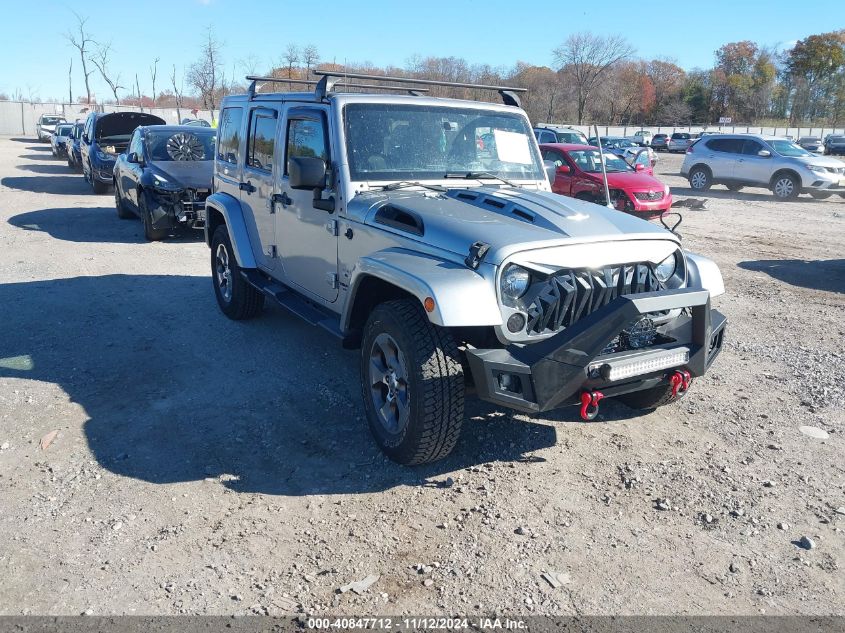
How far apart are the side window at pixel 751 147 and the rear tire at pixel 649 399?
17506mm

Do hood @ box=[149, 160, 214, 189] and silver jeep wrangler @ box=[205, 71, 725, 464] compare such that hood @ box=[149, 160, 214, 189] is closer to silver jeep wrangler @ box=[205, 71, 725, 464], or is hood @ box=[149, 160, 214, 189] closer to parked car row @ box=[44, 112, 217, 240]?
parked car row @ box=[44, 112, 217, 240]

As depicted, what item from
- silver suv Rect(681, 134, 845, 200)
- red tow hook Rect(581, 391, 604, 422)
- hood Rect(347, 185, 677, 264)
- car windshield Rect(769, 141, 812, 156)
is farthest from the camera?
car windshield Rect(769, 141, 812, 156)

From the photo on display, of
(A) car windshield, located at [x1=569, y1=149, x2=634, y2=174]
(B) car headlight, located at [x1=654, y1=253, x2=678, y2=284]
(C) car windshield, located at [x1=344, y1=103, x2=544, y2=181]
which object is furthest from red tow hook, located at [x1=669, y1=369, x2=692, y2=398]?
(A) car windshield, located at [x1=569, y1=149, x2=634, y2=174]

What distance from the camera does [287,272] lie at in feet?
18.6

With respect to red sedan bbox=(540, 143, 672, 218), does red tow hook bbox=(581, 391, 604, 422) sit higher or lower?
lower

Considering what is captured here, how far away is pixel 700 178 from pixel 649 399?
733 inches

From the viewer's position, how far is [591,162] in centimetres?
1509

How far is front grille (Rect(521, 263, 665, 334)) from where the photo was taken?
3652mm

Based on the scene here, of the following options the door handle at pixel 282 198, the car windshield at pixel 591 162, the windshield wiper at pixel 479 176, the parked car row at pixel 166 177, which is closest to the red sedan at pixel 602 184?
the car windshield at pixel 591 162

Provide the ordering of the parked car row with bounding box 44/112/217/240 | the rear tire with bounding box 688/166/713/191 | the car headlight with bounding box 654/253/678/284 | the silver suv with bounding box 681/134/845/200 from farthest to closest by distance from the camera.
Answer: the rear tire with bounding box 688/166/713/191, the silver suv with bounding box 681/134/845/200, the parked car row with bounding box 44/112/217/240, the car headlight with bounding box 654/253/678/284

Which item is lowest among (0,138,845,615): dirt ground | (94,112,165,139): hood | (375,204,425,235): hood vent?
(0,138,845,615): dirt ground

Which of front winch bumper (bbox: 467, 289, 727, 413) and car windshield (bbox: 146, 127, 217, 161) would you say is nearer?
front winch bumper (bbox: 467, 289, 727, 413)

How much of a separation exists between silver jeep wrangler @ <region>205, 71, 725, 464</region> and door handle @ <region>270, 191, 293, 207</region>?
0.02 metres

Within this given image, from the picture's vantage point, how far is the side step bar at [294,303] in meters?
Answer: 4.86
